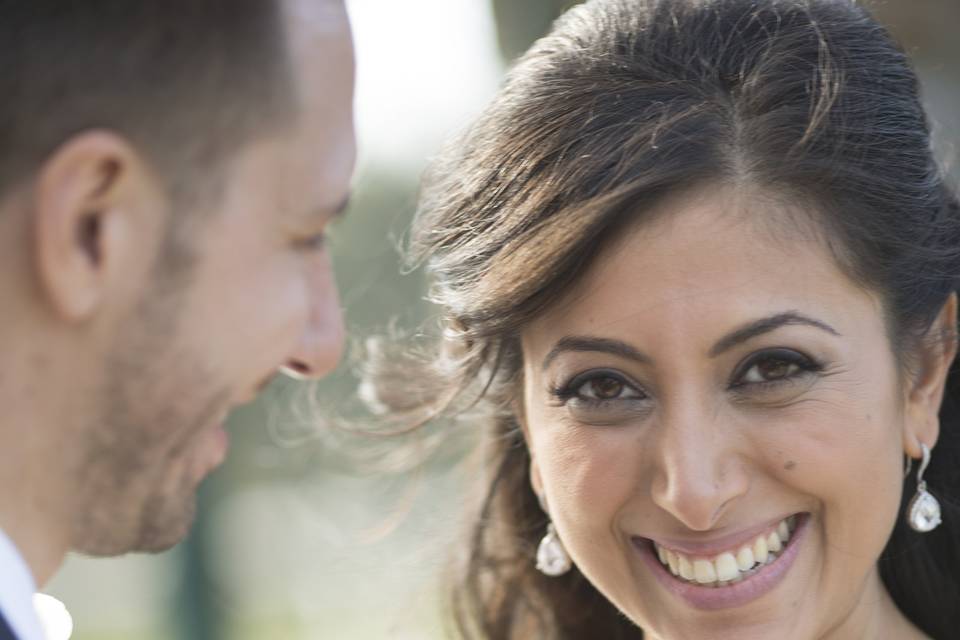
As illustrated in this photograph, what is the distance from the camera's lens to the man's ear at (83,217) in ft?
4.47

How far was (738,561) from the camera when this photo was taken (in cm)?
228

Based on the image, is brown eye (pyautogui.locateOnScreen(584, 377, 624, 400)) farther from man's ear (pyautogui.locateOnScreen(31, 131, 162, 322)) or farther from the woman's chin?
man's ear (pyautogui.locateOnScreen(31, 131, 162, 322))

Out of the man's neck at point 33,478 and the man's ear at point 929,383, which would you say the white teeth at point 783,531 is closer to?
the man's ear at point 929,383

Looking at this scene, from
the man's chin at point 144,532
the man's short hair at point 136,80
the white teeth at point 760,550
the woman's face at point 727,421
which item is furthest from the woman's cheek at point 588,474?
the man's short hair at point 136,80

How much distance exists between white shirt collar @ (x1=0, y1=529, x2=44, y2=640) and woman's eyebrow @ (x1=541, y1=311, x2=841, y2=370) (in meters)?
1.08

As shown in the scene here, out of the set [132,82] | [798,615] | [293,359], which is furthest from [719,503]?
[132,82]

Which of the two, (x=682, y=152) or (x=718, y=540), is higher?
(x=682, y=152)

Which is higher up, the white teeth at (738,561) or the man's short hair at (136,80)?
the man's short hair at (136,80)

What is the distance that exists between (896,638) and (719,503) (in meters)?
0.63

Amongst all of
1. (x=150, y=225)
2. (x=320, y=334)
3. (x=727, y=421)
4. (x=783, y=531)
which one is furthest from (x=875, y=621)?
(x=150, y=225)

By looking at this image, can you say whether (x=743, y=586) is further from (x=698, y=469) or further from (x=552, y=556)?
(x=552, y=556)

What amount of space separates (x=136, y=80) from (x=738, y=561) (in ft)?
4.33

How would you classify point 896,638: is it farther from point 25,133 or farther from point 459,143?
point 25,133

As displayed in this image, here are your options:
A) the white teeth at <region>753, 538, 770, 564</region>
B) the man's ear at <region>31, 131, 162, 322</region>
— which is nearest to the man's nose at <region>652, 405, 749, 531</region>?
the white teeth at <region>753, 538, 770, 564</region>
